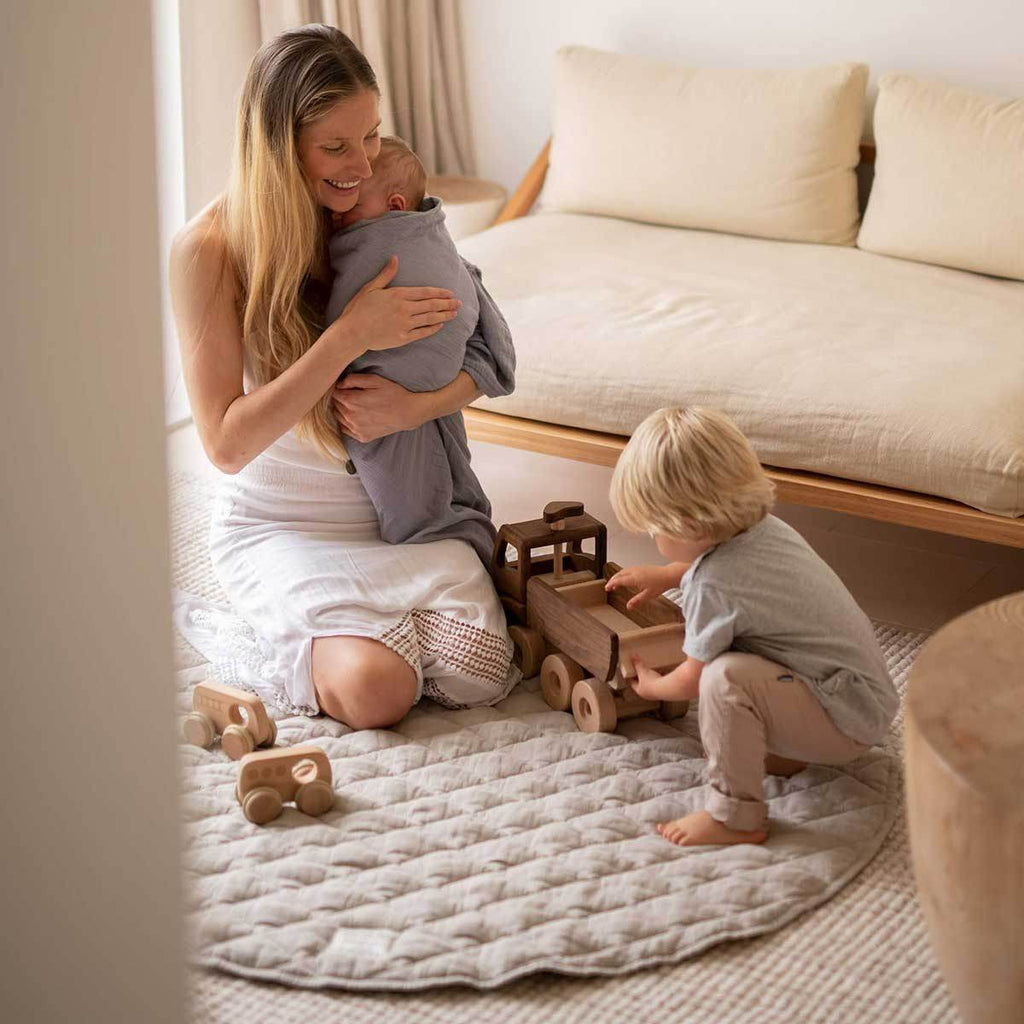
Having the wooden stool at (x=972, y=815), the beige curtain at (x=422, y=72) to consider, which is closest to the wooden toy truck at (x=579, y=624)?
the wooden stool at (x=972, y=815)

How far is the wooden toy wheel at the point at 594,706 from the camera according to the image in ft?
6.08

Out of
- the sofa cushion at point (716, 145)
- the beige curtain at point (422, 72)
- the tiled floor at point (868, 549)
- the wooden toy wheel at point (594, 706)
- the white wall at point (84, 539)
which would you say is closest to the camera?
the white wall at point (84, 539)

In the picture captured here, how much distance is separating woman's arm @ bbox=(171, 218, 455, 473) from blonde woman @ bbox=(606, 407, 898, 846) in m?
0.43

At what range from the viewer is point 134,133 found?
19.5 inches

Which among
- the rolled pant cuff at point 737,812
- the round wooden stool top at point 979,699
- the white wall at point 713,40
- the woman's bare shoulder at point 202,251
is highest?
the white wall at point 713,40

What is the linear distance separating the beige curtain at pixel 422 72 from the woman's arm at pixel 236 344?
64.8 inches

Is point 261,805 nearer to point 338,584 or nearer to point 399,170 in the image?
point 338,584

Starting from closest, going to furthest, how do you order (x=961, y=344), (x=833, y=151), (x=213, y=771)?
(x=213, y=771)
(x=961, y=344)
(x=833, y=151)

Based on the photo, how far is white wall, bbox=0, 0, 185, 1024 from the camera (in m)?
0.48

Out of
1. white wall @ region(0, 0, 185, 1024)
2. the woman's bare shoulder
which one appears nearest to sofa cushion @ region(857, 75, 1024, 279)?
the woman's bare shoulder

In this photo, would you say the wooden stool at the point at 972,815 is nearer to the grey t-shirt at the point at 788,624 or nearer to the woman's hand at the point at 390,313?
the grey t-shirt at the point at 788,624

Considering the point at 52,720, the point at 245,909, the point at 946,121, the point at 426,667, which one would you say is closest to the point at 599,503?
the point at 426,667

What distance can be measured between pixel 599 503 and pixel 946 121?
1083 millimetres

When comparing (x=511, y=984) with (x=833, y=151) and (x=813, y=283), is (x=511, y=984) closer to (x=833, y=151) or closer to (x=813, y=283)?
(x=813, y=283)
